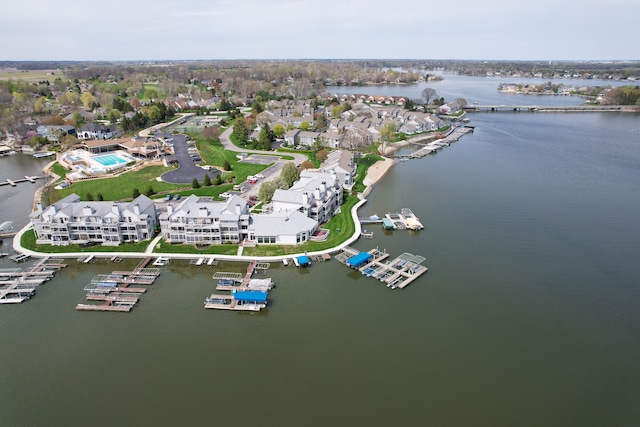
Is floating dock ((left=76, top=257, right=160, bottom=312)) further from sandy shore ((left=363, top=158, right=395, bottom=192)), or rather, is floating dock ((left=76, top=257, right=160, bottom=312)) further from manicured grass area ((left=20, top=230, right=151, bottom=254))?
sandy shore ((left=363, top=158, right=395, bottom=192))

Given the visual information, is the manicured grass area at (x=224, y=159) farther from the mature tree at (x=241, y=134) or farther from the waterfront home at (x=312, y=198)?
the waterfront home at (x=312, y=198)

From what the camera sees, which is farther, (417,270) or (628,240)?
(628,240)

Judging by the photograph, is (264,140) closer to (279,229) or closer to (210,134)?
(210,134)

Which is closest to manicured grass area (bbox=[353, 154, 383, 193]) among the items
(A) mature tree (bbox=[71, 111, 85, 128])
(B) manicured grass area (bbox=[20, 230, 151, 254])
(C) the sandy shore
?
(C) the sandy shore

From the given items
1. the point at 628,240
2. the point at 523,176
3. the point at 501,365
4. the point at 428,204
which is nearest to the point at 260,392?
the point at 501,365

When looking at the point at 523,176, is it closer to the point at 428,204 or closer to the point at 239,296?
the point at 428,204

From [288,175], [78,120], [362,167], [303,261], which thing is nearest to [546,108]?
[362,167]
